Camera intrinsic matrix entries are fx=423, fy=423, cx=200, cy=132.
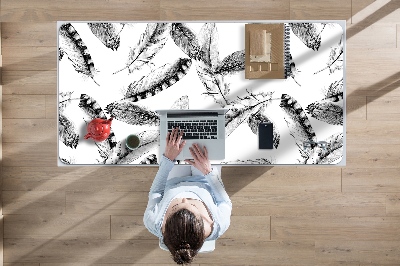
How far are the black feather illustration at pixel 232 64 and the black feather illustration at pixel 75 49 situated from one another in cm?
63

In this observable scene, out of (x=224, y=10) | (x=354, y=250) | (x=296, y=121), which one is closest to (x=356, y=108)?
(x=296, y=121)

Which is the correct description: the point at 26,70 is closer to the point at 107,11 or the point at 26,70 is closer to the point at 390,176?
the point at 107,11

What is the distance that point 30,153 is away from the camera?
2385 millimetres

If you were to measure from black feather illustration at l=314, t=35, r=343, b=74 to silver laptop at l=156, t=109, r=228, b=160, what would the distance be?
0.55 m

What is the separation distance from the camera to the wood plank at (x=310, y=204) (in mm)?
2385

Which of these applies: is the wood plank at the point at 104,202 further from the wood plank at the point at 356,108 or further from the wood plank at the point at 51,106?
the wood plank at the point at 356,108

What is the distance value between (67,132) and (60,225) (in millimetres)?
652

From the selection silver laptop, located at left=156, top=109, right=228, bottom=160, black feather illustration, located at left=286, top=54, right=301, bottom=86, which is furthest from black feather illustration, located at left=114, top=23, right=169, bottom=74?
black feather illustration, located at left=286, top=54, right=301, bottom=86

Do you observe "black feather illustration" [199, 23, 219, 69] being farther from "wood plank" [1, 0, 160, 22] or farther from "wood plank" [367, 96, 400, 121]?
"wood plank" [367, 96, 400, 121]

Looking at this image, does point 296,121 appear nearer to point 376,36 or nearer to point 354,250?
point 376,36

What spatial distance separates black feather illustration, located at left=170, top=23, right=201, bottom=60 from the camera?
203 centimetres

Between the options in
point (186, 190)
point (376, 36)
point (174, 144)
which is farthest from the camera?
point (376, 36)

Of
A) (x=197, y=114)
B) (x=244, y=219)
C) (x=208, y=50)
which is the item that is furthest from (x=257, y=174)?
(x=208, y=50)

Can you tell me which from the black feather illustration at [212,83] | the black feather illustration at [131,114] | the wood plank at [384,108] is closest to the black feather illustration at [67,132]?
the black feather illustration at [131,114]
